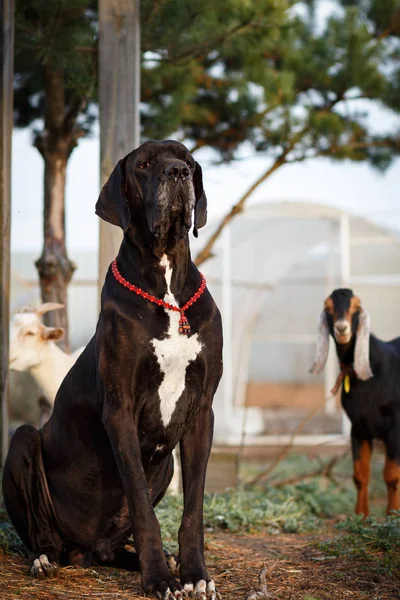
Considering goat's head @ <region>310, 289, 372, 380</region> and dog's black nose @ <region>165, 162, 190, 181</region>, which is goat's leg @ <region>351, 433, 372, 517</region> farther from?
dog's black nose @ <region>165, 162, 190, 181</region>

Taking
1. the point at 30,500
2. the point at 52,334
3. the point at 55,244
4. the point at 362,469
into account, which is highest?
the point at 55,244

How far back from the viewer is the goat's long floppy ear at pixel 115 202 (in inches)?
143

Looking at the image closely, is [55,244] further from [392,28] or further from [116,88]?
[392,28]

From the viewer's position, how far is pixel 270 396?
23.8 meters

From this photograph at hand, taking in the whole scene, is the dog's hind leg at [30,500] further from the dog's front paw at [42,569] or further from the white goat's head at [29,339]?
the white goat's head at [29,339]

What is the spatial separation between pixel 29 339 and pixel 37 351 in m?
0.12

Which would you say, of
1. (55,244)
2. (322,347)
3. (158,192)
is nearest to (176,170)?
(158,192)

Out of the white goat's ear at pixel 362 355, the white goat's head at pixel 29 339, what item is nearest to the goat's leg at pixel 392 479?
the white goat's ear at pixel 362 355

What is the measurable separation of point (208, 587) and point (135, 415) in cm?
75

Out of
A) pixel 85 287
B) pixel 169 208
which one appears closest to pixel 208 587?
pixel 169 208

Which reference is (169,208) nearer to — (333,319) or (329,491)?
(333,319)

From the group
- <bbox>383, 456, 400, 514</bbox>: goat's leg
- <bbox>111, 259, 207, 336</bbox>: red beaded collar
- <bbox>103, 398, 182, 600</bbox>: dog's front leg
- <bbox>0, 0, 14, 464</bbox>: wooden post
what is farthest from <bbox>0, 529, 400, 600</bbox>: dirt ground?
<bbox>383, 456, 400, 514</bbox>: goat's leg

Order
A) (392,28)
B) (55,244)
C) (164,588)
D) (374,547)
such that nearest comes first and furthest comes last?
(164,588) → (374,547) → (55,244) → (392,28)

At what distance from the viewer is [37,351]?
6984 millimetres
